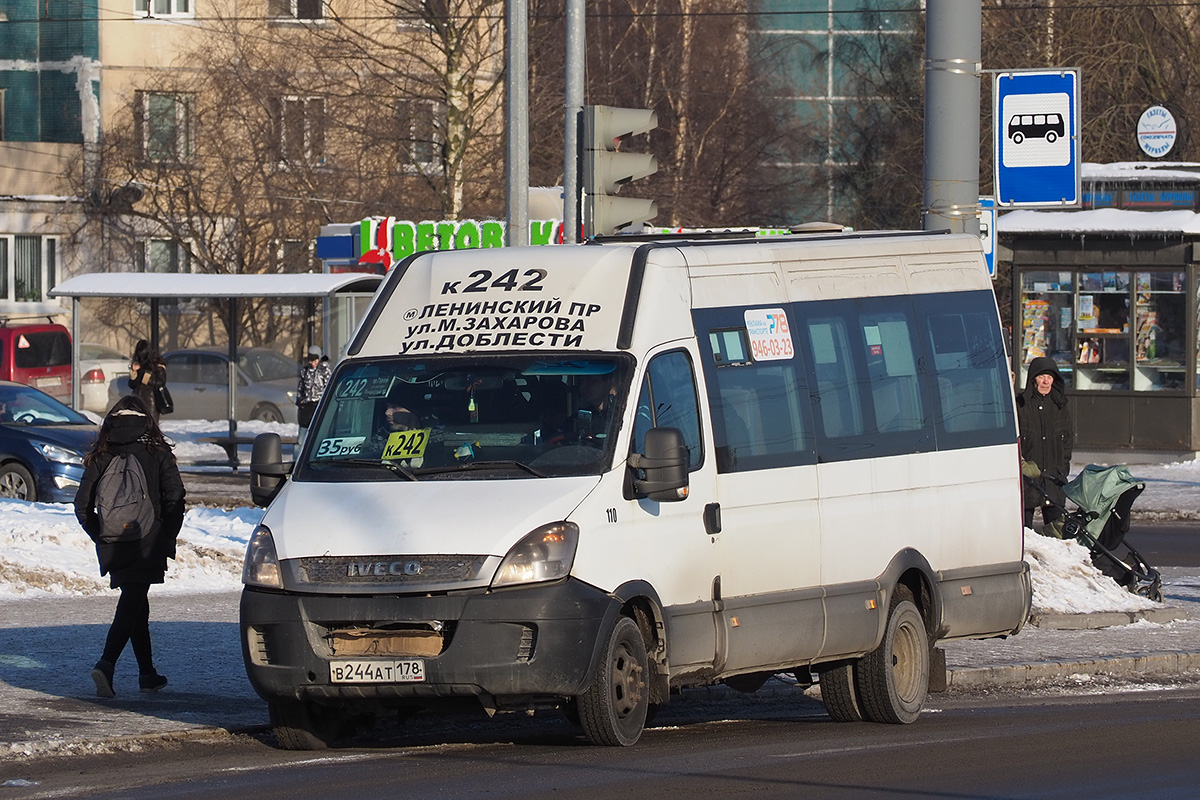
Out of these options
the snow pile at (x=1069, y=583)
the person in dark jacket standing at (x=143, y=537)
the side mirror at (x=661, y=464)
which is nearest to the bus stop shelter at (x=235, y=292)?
the snow pile at (x=1069, y=583)

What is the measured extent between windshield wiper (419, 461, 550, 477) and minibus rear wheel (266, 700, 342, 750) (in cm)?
121

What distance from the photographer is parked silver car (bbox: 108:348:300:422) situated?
28703 mm

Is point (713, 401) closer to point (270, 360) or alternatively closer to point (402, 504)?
point (402, 504)

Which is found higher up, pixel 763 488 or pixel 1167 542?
pixel 763 488

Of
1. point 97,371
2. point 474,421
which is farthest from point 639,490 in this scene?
point 97,371

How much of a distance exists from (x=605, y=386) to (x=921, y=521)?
2.37 m

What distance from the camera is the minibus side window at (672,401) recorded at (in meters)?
8.95

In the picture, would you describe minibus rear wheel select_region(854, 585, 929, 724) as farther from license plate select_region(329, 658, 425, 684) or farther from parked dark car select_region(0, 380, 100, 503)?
parked dark car select_region(0, 380, 100, 503)

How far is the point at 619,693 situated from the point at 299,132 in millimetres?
37556

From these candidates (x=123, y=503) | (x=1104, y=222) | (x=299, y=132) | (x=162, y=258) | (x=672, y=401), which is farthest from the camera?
(x=162, y=258)

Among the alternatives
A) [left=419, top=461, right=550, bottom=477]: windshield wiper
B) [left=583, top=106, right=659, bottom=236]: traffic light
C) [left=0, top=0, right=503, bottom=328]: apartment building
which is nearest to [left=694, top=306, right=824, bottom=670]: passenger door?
[left=419, top=461, right=550, bottom=477]: windshield wiper

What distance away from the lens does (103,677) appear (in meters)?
10.3

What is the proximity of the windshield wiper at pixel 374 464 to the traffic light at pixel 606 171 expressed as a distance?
5285mm

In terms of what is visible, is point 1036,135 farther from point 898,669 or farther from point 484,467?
point 484,467
